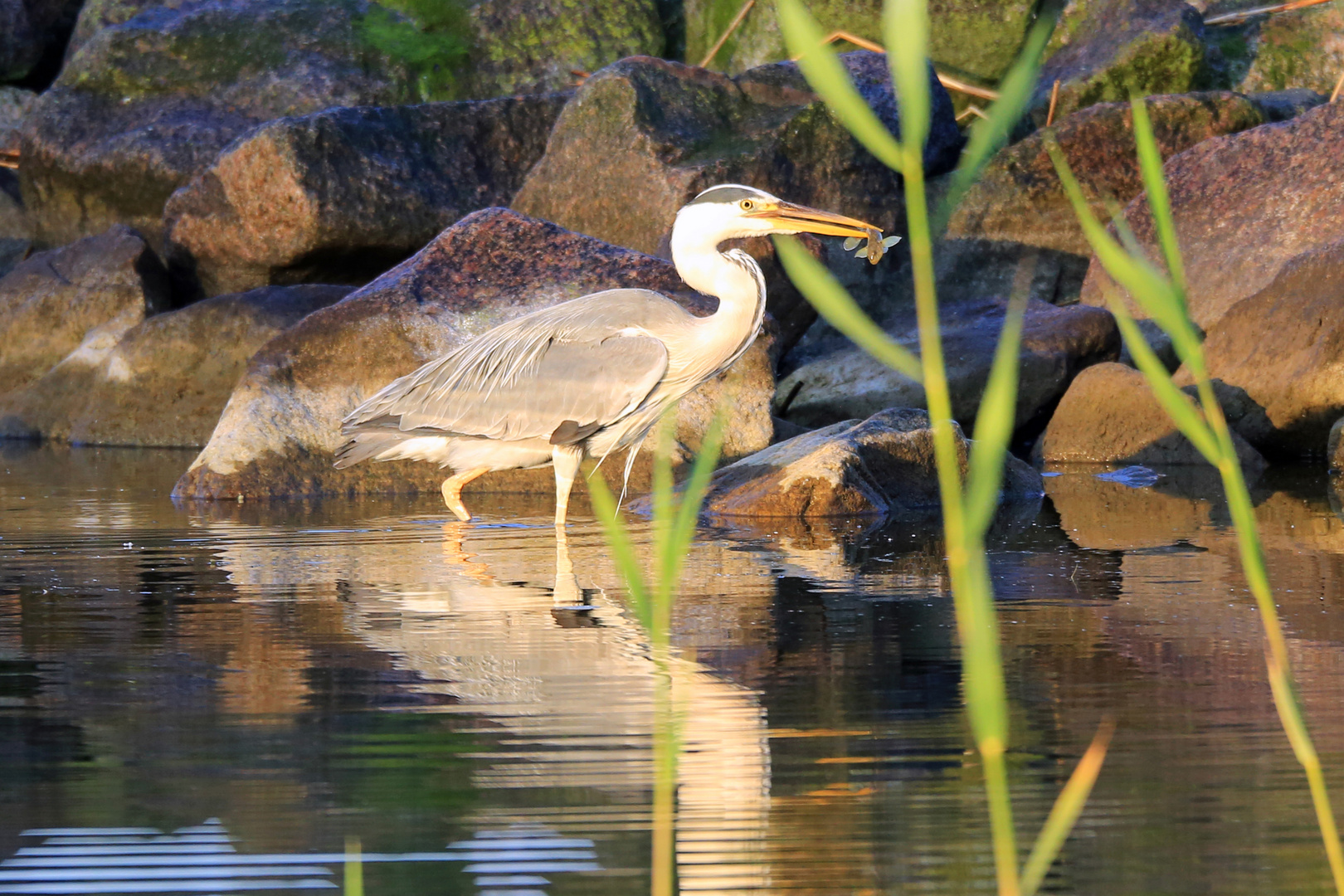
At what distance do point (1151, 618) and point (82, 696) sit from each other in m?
3.37

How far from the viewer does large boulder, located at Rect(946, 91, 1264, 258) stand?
603 inches

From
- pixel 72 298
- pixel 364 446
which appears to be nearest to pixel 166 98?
pixel 72 298

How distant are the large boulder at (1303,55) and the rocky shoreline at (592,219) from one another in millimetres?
35

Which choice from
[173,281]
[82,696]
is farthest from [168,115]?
[82,696]

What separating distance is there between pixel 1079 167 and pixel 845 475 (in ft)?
24.4

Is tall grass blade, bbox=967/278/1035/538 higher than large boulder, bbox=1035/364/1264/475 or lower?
lower

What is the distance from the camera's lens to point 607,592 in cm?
654

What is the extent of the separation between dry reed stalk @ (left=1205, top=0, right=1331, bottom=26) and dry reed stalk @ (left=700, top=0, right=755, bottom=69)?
4952 millimetres

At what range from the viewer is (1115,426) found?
11867mm

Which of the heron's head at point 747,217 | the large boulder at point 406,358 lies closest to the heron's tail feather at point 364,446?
the large boulder at point 406,358

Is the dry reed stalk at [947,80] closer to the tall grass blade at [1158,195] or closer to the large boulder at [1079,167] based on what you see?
the large boulder at [1079,167]

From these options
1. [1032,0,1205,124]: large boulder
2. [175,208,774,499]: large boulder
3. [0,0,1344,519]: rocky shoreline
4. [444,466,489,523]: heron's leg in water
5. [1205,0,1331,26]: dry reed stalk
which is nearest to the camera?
[444,466,489,523]: heron's leg in water

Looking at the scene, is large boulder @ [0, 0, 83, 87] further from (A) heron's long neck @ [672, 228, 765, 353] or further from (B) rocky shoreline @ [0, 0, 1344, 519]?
(A) heron's long neck @ [672, 228, 765, 353]

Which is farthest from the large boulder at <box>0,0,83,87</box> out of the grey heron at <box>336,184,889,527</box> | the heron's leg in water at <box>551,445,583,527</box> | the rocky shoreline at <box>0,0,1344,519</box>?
the heron's leg in water at <box>551,445,583,527</box>
